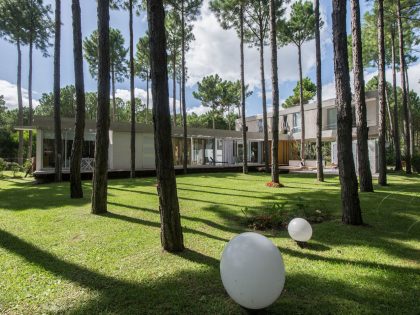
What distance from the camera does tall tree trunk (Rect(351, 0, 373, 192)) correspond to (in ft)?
25.4

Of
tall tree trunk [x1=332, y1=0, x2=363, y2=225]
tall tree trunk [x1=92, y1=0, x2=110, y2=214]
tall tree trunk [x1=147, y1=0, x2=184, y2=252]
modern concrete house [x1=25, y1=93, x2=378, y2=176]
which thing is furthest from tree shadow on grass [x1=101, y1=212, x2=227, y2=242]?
modern concrete house [x1=25, y1=93, x2=378, y2=176]

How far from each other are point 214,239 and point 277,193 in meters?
4.90

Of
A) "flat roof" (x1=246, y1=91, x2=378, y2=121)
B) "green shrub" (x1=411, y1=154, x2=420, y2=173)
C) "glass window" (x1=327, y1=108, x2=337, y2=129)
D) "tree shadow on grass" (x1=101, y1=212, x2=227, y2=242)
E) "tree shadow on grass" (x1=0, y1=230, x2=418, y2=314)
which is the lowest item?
"tree shadow on grass" (x1=0, y1=230, x2=418, y2=314)

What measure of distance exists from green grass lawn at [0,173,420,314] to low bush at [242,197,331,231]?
0.26m

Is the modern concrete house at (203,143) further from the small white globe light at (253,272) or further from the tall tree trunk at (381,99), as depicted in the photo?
the small white globe light at (253,272)

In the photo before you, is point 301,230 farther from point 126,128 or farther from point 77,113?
point 126,128

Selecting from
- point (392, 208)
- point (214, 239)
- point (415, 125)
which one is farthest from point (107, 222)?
point (415, 125)

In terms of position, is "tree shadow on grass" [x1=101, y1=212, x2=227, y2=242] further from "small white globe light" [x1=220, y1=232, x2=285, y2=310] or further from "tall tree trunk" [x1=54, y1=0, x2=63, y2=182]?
"tall tree trunk" [x1=54, y1=0, x2=63, y2=182]

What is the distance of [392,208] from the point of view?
6.31 m

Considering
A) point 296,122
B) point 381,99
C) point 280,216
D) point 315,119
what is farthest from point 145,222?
point 296,122

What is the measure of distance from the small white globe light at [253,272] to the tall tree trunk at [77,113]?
696cm

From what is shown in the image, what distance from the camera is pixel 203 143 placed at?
72.0ft

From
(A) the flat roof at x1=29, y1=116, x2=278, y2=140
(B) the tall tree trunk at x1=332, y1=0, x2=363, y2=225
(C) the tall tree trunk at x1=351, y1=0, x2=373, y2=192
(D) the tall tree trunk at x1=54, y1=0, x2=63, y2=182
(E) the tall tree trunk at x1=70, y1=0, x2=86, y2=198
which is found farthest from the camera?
(A) the flat roof at x1=29, y1=116, x2=278, y2=140

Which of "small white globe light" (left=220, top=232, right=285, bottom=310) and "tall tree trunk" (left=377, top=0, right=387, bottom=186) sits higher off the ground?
"tall tree trunk" (left=377, top=0, right=387, bottom=186)
